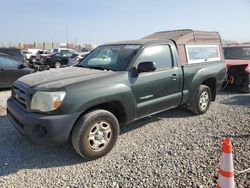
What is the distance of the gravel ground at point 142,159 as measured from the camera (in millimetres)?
3346

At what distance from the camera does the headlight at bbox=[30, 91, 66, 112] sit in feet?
11.5

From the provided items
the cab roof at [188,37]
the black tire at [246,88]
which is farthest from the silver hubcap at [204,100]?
the black tire at [246,88]

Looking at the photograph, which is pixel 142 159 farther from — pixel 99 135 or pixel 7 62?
pixel 7 62

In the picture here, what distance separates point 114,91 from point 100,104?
304mm

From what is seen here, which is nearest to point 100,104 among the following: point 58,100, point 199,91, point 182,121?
point 58,100

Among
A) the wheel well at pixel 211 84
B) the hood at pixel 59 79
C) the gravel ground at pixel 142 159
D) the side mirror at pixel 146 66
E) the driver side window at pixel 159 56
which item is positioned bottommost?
the gravel ground at pixel 142 159

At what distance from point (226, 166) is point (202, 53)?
3955 mm

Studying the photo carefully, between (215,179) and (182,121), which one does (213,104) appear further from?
(215,179)

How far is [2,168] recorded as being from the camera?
3668mm

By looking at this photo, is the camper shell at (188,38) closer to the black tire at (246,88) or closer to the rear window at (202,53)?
the rear window at (202,53)

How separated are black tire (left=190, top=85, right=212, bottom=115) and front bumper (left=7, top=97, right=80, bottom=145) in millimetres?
3179

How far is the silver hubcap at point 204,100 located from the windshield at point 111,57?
7.45ft

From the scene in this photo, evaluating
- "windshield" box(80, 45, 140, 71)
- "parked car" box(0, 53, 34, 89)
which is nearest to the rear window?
"windshield" box(80, 45, 140, 71)

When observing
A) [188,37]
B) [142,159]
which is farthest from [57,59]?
[142,159]
